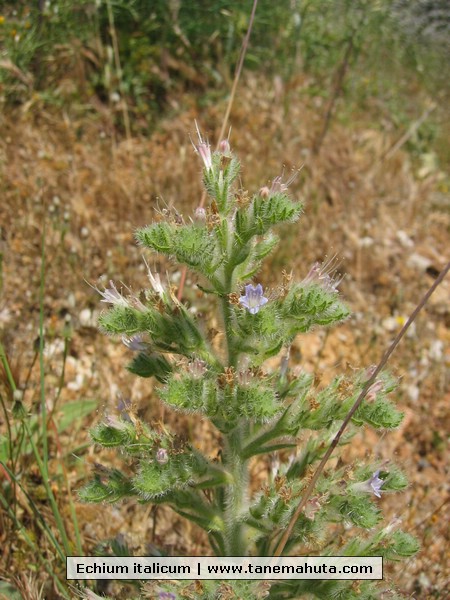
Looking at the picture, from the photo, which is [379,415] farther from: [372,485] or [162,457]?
[162,457]

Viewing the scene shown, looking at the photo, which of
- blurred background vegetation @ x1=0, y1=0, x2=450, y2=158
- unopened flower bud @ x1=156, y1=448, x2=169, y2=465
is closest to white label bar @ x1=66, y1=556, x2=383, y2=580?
unopened flower bud @ x1=156, y1=448, x2=169, y2=465

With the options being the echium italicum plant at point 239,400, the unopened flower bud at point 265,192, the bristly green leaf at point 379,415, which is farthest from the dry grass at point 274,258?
the unopened flower bud at point 265,192

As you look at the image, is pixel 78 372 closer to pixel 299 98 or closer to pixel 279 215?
pixel 279 215

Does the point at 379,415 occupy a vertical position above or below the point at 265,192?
below

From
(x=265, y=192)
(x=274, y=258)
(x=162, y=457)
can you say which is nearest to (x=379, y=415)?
(x=162, y=457)

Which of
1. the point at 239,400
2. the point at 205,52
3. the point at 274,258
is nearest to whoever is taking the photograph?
the point at 239,400

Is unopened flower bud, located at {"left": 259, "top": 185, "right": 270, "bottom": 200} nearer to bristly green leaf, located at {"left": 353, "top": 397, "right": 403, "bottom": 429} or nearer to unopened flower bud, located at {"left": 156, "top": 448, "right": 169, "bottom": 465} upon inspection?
bristly green leaf, located at {"left": 353, "top": 397, "right": 403, "bottom": 429}
